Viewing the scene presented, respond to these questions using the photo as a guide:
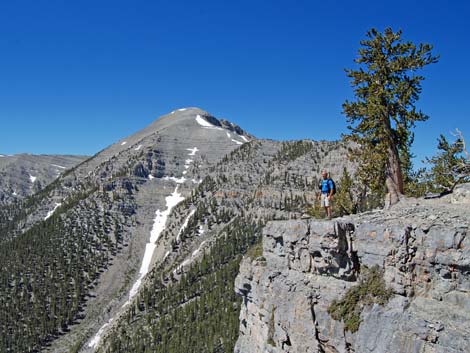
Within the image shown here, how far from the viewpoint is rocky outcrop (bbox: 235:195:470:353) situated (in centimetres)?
1638

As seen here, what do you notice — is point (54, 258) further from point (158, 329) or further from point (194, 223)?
point (158, 329)

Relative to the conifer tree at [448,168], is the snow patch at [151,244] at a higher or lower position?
lower

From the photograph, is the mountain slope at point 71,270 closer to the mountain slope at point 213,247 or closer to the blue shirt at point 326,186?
the mountain slope at point 213,247

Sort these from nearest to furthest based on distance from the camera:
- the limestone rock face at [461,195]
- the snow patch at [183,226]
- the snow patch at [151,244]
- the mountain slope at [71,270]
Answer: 1. the limestone rock face at [461,195]
2. the mountain slope at [71,270]
3. the snow patch at [151,244]
4. the snow patch at [183,226]

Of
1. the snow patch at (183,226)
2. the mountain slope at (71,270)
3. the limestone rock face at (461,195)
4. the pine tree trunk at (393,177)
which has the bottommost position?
the mountain slope at (71,270)

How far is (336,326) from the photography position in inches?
843

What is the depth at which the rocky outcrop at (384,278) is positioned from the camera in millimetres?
16375

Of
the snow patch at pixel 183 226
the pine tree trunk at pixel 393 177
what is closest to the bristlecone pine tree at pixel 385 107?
the pine tree trunk at pixel 393 177

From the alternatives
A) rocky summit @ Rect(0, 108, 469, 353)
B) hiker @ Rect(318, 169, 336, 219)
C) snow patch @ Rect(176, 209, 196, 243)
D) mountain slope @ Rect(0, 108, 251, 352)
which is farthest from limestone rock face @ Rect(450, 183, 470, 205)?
→ snow patch @ Rect(176, 209, 196, 243)

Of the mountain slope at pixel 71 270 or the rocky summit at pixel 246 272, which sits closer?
the rocky summit at pixel 246 272

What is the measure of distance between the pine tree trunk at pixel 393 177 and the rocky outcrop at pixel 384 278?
6.49 ft

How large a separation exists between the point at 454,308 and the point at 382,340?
3510 millimetres

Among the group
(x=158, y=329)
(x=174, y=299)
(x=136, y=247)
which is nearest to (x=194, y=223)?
(x=136, y=247)


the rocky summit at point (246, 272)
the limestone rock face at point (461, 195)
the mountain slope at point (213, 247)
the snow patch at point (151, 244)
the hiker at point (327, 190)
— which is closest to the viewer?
the rocky summit at point (246, 272)
